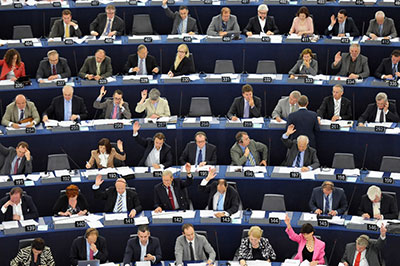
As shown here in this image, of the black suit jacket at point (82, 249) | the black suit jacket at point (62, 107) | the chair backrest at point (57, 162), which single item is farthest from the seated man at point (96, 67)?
the black suit jacket at point (82, 249)

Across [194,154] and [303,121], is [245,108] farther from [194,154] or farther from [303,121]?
[194,154]

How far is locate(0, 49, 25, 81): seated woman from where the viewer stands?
14469 millimetres

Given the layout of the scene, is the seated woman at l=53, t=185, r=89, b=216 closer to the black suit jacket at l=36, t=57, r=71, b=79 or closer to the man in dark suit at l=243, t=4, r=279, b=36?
the black suit jacket at l=36, t=57, r=71, b=79

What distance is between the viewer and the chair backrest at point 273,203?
1243 cm

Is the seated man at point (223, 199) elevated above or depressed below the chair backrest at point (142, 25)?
below

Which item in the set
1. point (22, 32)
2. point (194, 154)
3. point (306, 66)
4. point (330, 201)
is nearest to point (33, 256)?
point (194, 154)

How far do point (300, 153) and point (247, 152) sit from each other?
78 centimetres

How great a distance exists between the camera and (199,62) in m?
15.6

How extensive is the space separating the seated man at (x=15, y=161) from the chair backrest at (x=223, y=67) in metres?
3.73

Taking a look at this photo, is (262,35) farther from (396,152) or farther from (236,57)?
(396,152)

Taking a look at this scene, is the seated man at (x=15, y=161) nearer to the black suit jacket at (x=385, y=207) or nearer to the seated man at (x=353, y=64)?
the black suit jacket at (x=385, y=207)

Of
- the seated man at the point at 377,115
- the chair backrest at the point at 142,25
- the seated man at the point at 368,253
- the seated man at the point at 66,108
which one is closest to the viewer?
the seated man at the point at 368,253

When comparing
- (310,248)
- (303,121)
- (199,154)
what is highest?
(303,121)

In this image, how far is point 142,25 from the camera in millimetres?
16078
